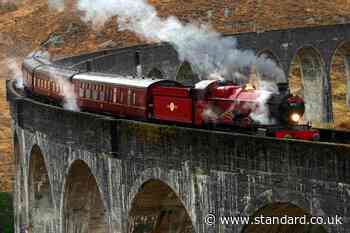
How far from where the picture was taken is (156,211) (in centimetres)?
1909

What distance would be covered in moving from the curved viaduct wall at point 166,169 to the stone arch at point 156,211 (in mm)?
61

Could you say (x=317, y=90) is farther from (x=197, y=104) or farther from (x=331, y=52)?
(x=197, y=104)

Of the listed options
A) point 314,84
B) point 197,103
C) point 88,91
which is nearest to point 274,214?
point 197,103

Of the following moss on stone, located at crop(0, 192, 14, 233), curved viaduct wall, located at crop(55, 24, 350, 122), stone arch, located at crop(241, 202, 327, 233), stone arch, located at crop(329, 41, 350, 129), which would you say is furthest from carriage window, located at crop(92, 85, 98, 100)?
curved viaduct wall, located at crop(55, 24, 350, 122)

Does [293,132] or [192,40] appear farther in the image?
[192,40]

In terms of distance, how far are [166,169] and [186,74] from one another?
1144 inches

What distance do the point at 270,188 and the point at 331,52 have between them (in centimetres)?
3676

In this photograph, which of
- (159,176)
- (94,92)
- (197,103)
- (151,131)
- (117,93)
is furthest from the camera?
(94,92)

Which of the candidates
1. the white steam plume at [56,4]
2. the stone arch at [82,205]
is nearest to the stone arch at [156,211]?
the stone arch at [82,205]

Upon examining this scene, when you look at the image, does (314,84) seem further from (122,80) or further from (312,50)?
(122,80)

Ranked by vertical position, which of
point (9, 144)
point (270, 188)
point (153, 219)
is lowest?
point (9, 144)

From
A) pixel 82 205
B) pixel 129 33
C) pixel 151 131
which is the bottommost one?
pixel 82 205

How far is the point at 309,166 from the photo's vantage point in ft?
44.5

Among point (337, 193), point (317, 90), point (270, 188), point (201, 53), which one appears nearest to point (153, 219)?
point (270, 188)
